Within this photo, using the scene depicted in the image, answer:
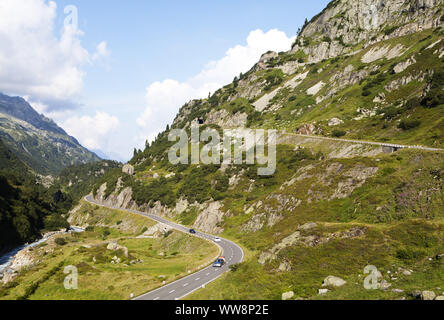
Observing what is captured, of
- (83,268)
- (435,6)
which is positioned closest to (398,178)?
(83,268)

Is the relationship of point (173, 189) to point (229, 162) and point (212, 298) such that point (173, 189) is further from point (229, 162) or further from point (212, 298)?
point (212, 298)

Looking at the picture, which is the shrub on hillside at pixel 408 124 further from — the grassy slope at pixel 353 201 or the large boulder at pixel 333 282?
the large boulder at pixel 333 282

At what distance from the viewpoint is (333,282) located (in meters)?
29.0

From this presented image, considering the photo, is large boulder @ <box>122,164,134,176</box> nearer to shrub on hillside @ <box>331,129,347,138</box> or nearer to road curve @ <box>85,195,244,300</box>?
shrub on hillside @ <box>331,129,347,138</box>

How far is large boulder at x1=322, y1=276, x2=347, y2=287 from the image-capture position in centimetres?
2852

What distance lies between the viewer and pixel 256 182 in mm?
100625

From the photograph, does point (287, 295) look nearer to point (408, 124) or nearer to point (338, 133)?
point (408, 124)

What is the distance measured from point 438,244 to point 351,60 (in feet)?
536

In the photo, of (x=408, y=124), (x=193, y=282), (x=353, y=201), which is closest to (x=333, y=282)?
(x=193, y=282)

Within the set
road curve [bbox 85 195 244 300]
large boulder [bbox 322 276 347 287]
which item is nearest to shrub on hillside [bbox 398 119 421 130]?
road curve [bbox 85 195 244 300]

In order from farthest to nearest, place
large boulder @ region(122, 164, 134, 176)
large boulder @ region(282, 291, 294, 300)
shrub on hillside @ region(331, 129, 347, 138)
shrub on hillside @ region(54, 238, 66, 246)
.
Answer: large boulder @ region(122, 164, 134, 176) < shrub on hillside @ region(331, 129, 347, 138) < shrub on hillside @ region(54, 238, 66, 246) < large boulder @ region(282, 291, 294, 300)

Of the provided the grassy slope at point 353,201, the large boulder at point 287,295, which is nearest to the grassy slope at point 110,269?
the grassy slope at point 353,201

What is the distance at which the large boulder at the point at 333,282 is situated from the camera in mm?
28523

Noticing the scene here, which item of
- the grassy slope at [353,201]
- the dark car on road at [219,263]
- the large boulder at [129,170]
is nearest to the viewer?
the grassy slope at [353,201]
